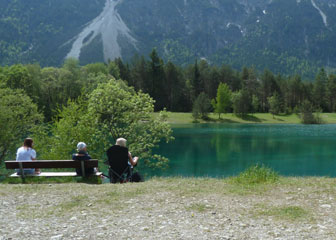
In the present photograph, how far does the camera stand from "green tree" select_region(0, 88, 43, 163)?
28.0 meters

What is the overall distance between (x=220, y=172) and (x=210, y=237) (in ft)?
92.6

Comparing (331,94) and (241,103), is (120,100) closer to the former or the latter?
(241,103)

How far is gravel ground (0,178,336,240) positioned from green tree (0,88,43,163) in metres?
17.9

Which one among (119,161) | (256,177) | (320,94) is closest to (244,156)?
(256,177)

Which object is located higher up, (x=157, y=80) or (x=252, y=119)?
(x=157, y=80)

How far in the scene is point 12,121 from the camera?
29.5 metres

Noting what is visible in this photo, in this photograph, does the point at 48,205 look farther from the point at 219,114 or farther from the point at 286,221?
the point at 219,114

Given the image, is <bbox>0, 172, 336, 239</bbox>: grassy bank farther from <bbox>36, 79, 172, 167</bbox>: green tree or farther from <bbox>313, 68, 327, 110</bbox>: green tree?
<bbox>313, 68, 327, 110</bbox>: green tree

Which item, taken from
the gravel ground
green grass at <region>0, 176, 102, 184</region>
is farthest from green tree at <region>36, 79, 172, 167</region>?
the gravel ground

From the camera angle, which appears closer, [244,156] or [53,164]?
[53,164]

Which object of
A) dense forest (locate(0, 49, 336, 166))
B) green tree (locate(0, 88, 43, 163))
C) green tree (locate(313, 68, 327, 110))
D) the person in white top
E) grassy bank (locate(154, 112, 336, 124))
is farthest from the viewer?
green tree (locate(313, 68, 327, 110))

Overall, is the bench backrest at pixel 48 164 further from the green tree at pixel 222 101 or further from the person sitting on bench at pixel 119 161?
the green tree at pixel 222 101

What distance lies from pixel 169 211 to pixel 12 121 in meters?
25.2

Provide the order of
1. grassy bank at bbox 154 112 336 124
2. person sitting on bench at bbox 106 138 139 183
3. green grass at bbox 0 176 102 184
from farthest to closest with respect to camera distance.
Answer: grassy bank at bbox 154 112 336 124 → green grass at bbox 0 176 102 184 → person sitting on bench at bbox 106 138 139 183
